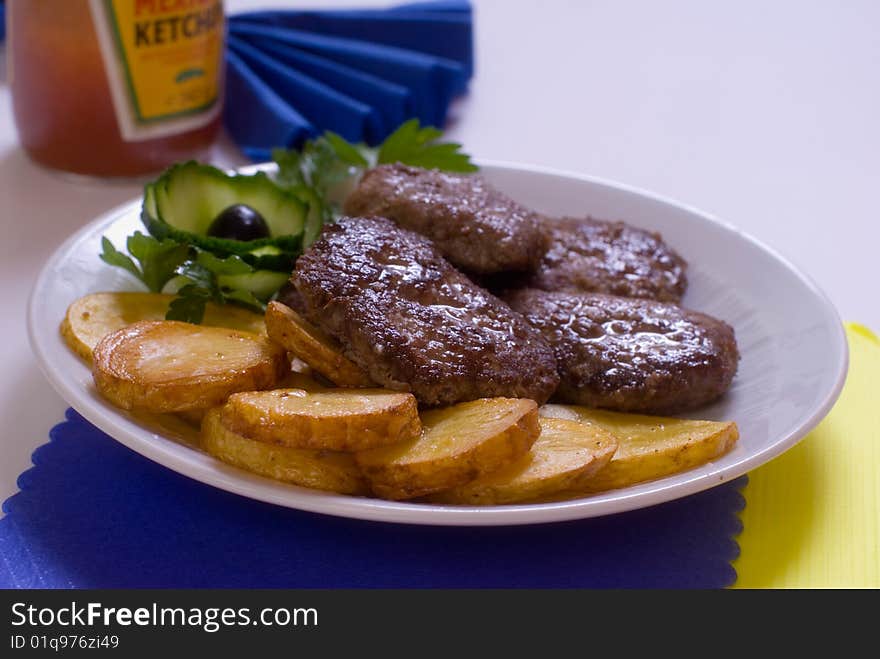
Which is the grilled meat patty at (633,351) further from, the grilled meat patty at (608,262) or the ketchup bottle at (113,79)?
the ketchup bottle at (113,79)

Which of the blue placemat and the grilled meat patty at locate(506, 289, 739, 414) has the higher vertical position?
the grilled meat patty at locate(506, 289, 739, 414)

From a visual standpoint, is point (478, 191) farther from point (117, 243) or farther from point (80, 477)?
point (80, 477)

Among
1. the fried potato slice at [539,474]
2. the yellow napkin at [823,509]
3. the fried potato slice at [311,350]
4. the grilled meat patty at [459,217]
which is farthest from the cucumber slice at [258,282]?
the yellow napkin at [823,509]

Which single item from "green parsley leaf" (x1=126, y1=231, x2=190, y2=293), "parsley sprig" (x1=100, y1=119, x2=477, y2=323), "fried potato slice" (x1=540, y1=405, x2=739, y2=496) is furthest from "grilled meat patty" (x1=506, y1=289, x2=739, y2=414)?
"green parsley leaf" (x1=126, y1=231, x2=190, y2=293)

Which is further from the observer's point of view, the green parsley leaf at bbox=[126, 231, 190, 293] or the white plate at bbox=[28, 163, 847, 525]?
the green parsley leaf at bbox=[126, 231, 190, 293]

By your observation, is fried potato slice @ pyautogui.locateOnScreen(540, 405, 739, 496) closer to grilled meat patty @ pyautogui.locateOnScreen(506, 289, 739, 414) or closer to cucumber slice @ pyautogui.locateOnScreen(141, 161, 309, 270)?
grilled meat patty @ pyautogui.locateOnScreen(506, 289, 739, 414)

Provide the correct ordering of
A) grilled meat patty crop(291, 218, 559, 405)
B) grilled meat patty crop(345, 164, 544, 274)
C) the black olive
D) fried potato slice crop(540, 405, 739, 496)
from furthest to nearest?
1. the black olive
2. grilled meat patty crop(345, 164, 544, 274)
3. grilled meat patty crop(291, 218, 559, 405)
4. fried potato slice crop(540, 405, 739, 496)

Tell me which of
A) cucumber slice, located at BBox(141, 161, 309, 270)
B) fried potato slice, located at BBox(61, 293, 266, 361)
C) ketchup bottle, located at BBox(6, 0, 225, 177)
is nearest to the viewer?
fried potato slice, located at BBox(61, 293, 266, 361)
